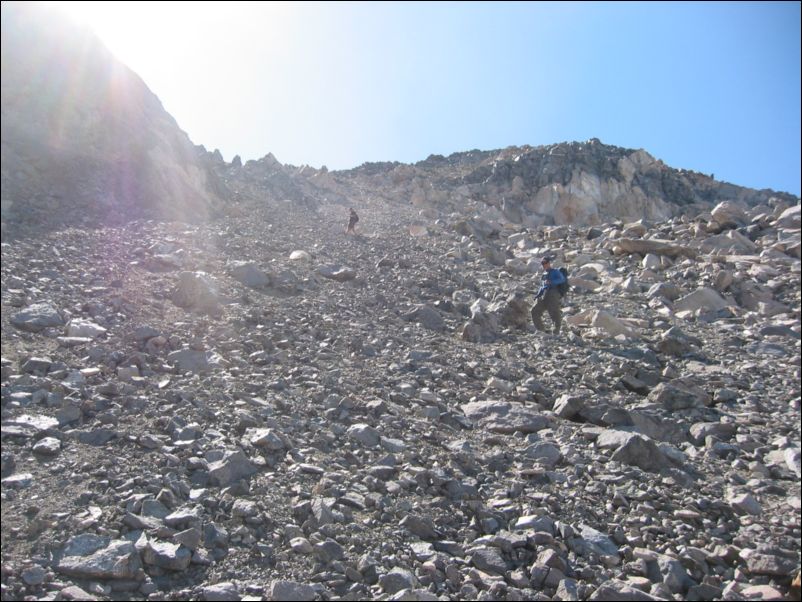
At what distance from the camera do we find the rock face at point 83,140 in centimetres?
682

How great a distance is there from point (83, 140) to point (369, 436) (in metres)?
9.48

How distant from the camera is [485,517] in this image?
188 inches

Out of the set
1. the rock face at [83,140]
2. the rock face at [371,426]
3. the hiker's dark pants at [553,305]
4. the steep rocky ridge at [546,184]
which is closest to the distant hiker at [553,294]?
the hiker's dark pants at [553,305]

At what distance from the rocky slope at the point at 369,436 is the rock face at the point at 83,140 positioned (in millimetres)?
979

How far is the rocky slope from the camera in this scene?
4016 millimetres

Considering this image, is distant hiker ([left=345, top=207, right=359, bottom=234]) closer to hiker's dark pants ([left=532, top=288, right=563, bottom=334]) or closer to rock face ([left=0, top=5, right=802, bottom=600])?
rock face ([left=0, top=5, right=802, bottom=600])

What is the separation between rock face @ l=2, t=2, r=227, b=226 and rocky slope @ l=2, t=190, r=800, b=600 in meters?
0.98

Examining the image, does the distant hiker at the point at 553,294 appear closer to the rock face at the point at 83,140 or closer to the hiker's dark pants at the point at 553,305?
the hiker's dark pants at the point at 553,305

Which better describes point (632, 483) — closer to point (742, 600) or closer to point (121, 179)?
point (742, 600)

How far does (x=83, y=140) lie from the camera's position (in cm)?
1170

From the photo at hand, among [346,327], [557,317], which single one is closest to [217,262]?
[346,327]

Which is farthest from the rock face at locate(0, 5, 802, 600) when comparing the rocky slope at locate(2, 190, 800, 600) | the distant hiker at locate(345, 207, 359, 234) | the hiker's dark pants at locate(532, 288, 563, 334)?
the distant hiker at locate(345, 207, 359, 234)

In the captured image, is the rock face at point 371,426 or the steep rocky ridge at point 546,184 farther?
the steep rocky ridge at point 546,184

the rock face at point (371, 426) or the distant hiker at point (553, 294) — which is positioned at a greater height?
the distant hiker at point (553, 294)
